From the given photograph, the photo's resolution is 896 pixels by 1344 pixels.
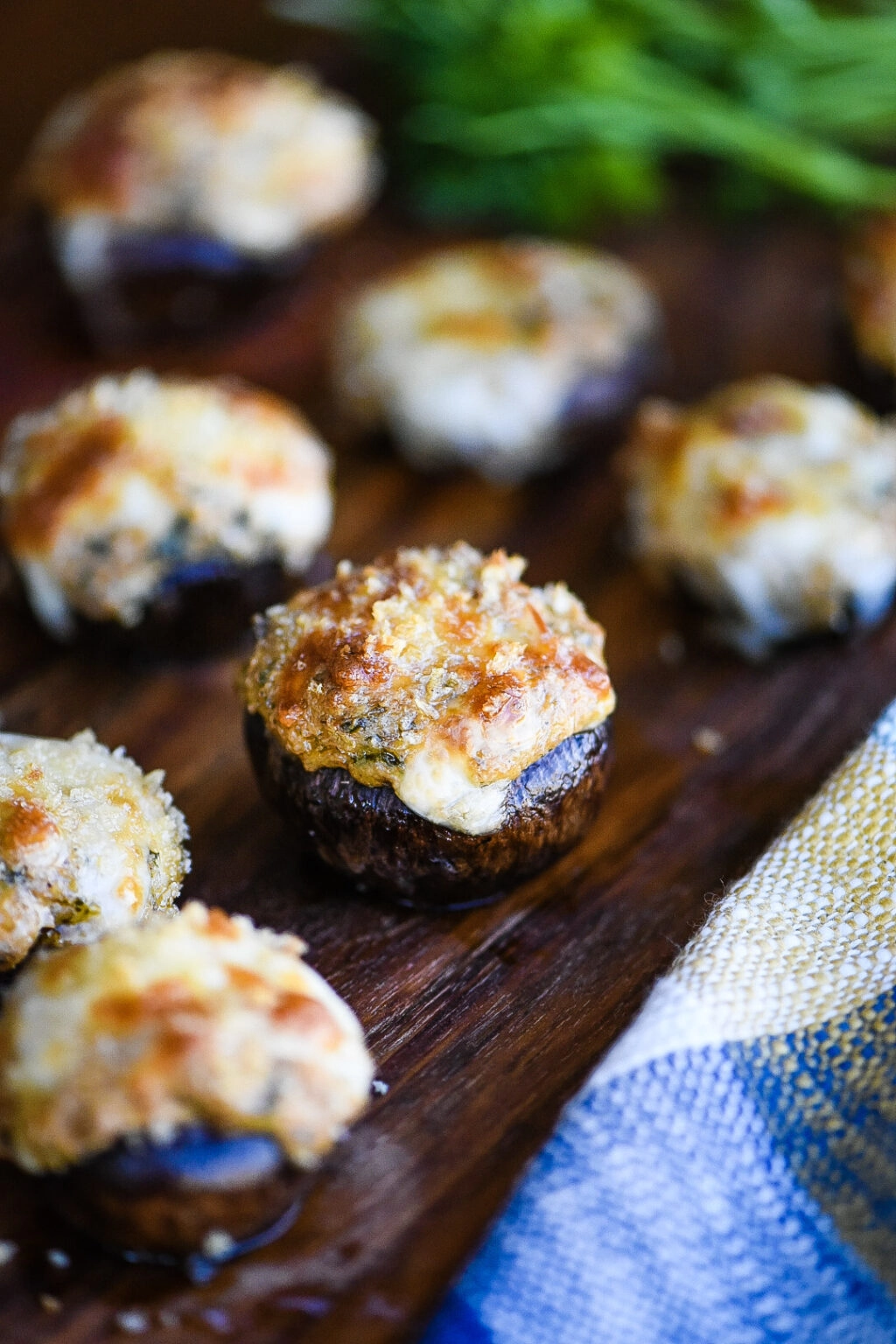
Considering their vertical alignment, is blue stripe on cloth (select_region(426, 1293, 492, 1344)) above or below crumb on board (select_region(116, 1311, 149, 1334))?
above

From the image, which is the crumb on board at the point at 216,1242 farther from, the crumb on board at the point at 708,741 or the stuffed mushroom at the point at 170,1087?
the crumb on board at the point at 708,741

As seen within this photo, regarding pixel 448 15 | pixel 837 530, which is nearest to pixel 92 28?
Result: pixel 448 15

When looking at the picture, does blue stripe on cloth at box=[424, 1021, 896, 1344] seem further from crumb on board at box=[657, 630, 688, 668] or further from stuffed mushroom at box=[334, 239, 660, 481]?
stuffed mushroom at box=[334, 239, 660, 481]

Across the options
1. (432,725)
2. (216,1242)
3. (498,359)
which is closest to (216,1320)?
(216,1242)

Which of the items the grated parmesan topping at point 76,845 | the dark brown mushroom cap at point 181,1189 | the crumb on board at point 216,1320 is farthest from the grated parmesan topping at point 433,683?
the crumb on board at point 216,1320

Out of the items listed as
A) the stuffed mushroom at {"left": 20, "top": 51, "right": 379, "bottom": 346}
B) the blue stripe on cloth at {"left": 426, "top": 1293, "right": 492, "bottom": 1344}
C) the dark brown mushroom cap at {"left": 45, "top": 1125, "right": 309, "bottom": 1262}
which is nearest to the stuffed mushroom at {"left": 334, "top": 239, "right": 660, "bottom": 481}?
the stuffed mushroom at {"left": 20, "top": 51, "right": 379, "bottom": 346}

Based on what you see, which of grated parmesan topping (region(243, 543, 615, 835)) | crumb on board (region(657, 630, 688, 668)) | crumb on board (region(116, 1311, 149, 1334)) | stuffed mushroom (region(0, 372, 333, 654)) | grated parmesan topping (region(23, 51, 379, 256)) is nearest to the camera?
crumb on board (region(116, 1311, 149, 1334))

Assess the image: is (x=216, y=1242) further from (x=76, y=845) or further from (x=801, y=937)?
(x=801, y=937)
